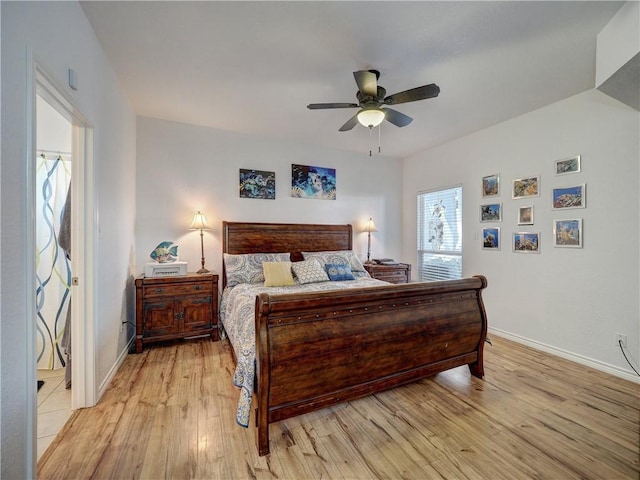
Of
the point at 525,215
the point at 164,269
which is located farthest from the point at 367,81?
the point at 164,269

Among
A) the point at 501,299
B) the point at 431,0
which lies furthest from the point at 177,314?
the point at 501,299

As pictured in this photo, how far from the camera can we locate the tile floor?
1703mm

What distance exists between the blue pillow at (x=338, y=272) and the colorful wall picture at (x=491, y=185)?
2.19 m

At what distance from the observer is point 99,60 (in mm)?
2105

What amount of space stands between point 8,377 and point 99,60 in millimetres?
2289

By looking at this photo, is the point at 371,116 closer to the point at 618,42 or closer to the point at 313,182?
the point at 618,42

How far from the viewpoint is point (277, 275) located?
10.5 ft

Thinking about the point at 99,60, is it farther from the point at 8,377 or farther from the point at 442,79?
the point at 442,79

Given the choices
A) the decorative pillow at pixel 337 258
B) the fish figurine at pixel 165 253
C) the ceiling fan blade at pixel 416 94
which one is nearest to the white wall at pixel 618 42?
the ceiling fan blade at pixel 416 94

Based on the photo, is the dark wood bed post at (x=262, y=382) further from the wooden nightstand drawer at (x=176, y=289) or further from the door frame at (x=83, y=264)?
the wooden nightstand drawer at (x=176, y=289)

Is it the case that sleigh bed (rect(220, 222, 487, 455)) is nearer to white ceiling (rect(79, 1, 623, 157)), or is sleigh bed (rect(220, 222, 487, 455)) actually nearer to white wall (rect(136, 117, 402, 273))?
white wall (rect(136, 117, 402, 273))

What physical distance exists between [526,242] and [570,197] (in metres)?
0.64

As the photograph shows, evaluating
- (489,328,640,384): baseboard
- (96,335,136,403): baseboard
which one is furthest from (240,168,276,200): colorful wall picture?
(489,328,640,384): baseboard

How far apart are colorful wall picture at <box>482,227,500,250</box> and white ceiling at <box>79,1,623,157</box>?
1441 millimetres
